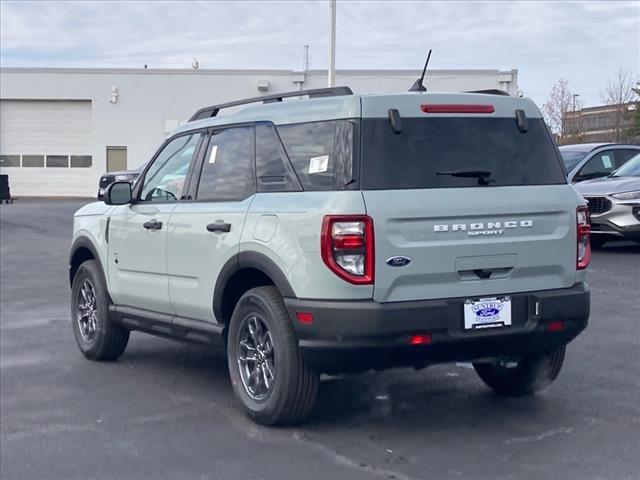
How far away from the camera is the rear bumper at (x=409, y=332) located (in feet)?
17.9

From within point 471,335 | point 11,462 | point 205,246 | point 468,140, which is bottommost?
point 11,462

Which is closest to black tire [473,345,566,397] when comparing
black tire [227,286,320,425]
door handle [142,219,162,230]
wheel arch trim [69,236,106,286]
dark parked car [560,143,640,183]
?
black tire [227,286,320,425]

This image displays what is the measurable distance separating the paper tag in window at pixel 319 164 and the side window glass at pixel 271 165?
13 cm

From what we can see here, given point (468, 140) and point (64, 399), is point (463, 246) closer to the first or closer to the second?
point (468, 140)

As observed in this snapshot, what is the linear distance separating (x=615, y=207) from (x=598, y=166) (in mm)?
2368

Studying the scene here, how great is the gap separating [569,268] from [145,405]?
117 inches

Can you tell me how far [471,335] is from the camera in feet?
Result: 18.4

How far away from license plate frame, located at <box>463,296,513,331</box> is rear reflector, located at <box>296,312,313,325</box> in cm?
86

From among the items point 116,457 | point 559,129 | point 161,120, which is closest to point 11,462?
point 116,457

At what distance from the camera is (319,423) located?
6199 millimetres

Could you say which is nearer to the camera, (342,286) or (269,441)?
(342,286)

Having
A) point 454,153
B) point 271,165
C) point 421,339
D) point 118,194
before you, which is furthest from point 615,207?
point 421,339

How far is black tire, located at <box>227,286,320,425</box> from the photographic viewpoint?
18.9 ft

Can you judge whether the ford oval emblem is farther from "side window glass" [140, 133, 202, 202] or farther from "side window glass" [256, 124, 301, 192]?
"side window glass" [140, 133, 202, 202]
